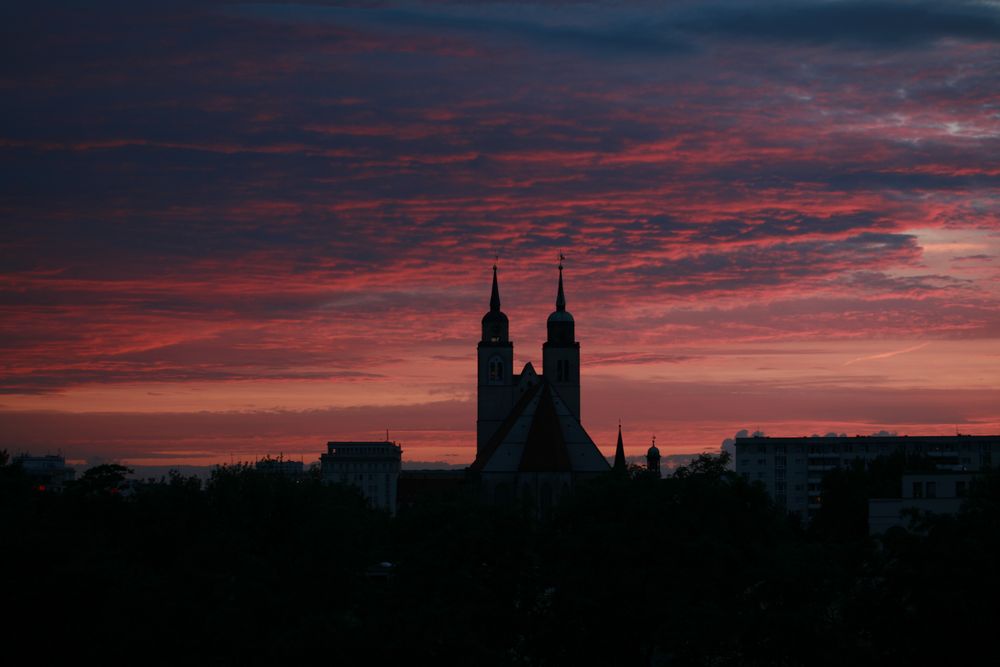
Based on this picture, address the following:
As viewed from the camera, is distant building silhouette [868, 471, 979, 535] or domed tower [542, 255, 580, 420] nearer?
distant building silhouette [868, 471, 979, 535]

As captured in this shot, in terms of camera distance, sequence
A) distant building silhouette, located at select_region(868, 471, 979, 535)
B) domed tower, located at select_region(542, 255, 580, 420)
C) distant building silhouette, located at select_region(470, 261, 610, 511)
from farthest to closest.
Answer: domed tower, located at select_region(542, 255, 580, 420) → distant building silhouette, located at select_region(470, 261, 610, 511) → distant building silhouette, located at select_region(868, 471, 979, 535)

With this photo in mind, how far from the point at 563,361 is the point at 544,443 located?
61.6 feet

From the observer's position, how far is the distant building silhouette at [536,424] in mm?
163250

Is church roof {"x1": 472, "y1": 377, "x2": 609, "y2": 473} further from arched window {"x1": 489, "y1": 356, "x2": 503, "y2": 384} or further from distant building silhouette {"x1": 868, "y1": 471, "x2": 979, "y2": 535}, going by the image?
distant building silhouette {"x1": 868, "y1": 471, "x2": 979, "y2": 535}

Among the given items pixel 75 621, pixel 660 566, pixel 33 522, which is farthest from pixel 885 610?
pixel 33 522

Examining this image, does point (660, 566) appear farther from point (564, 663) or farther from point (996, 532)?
point (996, 532)

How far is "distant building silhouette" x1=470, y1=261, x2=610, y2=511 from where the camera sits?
163250 mm

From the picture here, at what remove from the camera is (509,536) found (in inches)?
2682

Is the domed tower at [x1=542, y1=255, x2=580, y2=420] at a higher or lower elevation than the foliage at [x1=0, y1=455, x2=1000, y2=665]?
higher

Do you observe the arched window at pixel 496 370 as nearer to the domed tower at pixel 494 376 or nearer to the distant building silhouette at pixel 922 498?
the domed tower at pixel 494 376

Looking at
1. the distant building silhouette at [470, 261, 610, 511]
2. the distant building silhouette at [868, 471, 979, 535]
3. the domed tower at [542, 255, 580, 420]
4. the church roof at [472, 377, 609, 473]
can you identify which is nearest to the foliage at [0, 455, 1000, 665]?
the distant building silhouette at [868, 471, 979, 535]

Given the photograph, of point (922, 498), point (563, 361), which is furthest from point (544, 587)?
point (563, 361)

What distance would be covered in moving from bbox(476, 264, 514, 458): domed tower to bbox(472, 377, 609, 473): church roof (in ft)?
50.4

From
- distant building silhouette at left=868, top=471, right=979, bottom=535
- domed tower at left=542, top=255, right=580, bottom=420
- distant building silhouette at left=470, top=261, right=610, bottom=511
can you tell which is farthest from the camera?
domed tower at left=542, top=255, right=580, bottom=420
